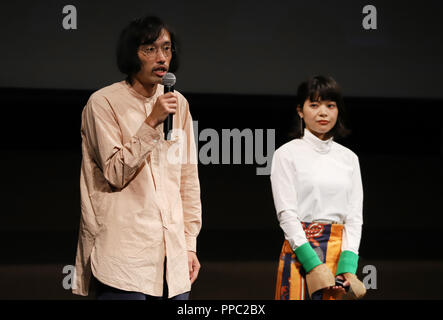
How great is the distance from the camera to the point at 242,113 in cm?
260

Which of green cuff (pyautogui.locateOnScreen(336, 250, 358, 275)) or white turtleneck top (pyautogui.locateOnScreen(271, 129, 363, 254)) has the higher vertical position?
white turtleneck top (pyautogui.locateOnScreen(271, 129, 363, 254))

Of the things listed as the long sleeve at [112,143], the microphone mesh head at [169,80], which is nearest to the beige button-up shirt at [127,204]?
the long sleeve at [112,143]

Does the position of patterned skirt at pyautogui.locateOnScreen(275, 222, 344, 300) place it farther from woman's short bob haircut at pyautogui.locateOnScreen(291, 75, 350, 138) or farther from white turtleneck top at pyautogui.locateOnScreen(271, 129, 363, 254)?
woman's short bob haircut at pyautogui.locateOnScreen(291, 75, 350, 138)

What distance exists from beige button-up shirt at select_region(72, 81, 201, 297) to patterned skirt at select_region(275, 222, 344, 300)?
356mm

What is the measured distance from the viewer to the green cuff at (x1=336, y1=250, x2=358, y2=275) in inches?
75.2

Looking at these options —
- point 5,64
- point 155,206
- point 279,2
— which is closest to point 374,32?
point 279,2

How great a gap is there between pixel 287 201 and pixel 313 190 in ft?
0.30

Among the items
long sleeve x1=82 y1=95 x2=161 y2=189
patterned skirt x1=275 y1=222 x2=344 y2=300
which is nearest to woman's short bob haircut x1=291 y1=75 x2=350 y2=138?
patterned skirt x1=275 y1=222 x2=344 y2=300

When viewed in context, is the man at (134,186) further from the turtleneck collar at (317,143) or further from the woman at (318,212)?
the turtleneck collar at (317,143)

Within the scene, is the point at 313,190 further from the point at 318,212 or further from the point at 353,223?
the point at 353,223

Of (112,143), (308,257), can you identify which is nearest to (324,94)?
(308,257)

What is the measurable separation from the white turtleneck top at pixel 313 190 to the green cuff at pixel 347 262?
0.02m

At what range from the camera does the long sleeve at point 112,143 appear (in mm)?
1609

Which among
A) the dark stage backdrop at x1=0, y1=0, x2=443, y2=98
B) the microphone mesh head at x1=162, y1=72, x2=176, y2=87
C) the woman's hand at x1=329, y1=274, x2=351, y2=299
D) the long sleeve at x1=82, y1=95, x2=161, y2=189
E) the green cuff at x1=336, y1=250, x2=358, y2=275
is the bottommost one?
the woman's hand at x1=329, y1=274, x2=351, y2=299
